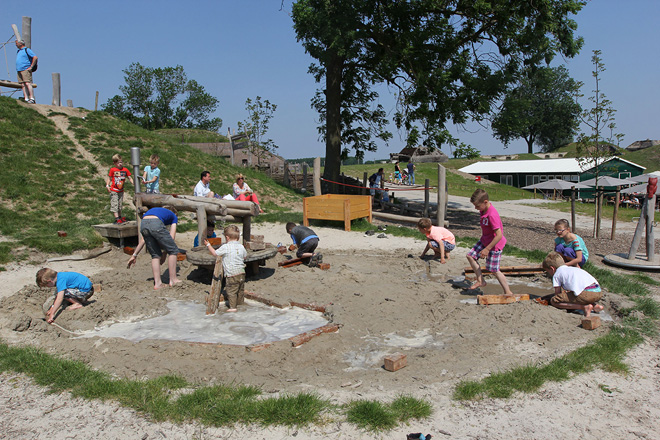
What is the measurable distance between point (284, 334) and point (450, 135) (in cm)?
1362

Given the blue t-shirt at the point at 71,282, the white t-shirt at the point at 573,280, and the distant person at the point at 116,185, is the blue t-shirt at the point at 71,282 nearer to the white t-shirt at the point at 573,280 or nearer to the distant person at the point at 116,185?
the distant person at the point at 116,185

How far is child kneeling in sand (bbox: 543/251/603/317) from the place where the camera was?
6.09 m

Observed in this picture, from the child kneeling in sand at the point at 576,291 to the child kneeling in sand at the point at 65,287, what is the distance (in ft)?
20.7

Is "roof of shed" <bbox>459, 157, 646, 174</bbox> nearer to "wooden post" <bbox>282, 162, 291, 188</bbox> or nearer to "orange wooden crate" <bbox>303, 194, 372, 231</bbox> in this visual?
"wooden post" <bbox>282, 162, 291, 188</bbox>

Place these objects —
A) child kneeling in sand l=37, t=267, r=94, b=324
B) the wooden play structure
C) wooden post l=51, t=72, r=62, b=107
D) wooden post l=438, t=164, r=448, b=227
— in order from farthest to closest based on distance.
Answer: wooden post l=51, t=72, r=62, b=107 → wooden post l=438, t=164, r=448, b=227 → the wooden play structure → child kneeling in sand l=37, t=267, r=94, b=324

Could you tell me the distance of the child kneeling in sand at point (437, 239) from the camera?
9.44 meters

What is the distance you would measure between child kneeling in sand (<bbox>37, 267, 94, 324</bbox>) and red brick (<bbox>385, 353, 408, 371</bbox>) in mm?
4279

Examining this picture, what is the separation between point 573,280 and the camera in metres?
6.14

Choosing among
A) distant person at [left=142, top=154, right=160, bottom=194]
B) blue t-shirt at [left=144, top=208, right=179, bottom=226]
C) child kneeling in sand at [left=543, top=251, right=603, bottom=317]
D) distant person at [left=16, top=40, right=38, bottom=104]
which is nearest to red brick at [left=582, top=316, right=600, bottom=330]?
child kneeling in sand at [left=543, top=251, right=603, bottom=317]

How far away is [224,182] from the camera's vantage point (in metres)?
18.9

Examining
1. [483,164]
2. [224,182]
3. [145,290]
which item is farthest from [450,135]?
[483,164]

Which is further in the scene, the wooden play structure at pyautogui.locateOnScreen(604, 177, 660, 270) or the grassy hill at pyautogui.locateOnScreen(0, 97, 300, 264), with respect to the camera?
the grassy hill at pyautogui.locateOnScreen(0, 97, 300, 264)

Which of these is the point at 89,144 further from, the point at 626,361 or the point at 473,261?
the point at 626,361

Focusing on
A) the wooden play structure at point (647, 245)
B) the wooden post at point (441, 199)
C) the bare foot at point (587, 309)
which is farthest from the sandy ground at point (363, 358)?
the wooden post at point (441, 199)
